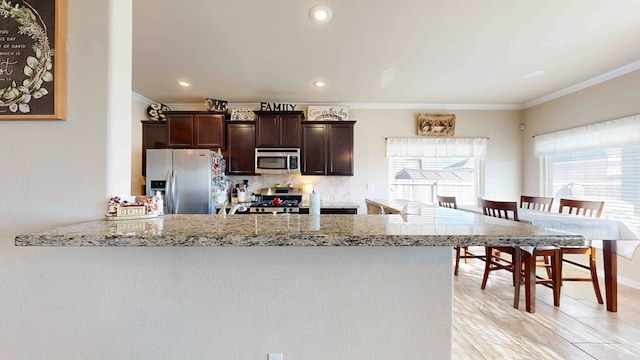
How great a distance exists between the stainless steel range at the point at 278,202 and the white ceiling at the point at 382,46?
1541mm

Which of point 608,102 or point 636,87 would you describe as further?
point 608,102

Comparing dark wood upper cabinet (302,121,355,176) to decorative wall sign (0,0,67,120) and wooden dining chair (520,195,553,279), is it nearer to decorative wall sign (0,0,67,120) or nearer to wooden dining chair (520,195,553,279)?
wooden dining chair (520,195,553,279)

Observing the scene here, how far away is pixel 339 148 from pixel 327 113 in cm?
64

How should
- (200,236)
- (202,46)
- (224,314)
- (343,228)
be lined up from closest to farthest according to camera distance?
(200,236) → (343,228) → (224,314) → (202,46)

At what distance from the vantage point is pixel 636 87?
9.39ft

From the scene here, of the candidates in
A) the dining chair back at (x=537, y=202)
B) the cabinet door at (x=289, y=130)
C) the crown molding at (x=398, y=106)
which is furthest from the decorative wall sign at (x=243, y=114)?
the dining chair back at (x=537, y=202)

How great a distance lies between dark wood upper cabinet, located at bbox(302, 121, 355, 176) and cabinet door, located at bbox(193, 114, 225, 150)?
1263 millimetres


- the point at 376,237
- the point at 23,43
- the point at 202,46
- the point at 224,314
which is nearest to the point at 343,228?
the point at 376,237

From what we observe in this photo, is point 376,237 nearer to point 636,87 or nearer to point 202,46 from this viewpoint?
point 202,46

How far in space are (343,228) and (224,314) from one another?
61cm

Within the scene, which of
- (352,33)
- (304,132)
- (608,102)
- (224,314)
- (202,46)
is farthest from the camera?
(304,132)

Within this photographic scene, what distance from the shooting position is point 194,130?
12.8ft

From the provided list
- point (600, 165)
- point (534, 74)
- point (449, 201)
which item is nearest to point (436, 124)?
point (534, 74)

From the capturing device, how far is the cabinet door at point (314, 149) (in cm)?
401
